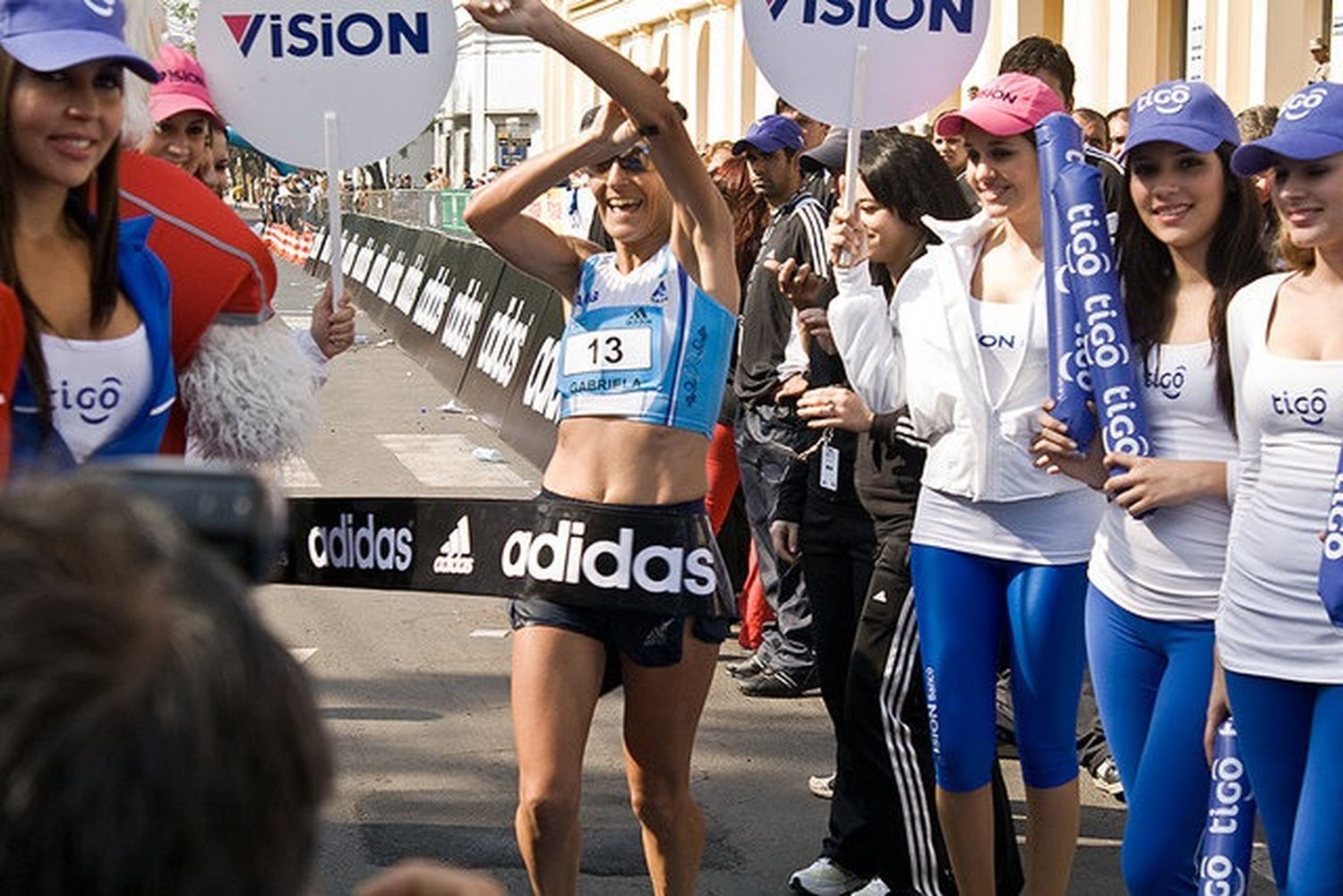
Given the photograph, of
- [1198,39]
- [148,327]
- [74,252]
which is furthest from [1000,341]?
[1198,39]

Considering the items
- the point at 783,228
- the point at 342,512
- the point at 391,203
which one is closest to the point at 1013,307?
the point at 342,512

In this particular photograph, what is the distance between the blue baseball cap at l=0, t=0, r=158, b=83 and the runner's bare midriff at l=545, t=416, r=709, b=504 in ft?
6.30

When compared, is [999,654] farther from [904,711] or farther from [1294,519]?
[1294,519]

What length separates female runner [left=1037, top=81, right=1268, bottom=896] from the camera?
438cm

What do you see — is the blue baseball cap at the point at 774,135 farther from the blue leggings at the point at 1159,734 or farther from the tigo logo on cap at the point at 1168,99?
the blue leggings at the point at 1159,734

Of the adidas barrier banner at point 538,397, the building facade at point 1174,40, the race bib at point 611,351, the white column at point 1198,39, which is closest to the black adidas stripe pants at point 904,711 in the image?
the race bib at point 611,351

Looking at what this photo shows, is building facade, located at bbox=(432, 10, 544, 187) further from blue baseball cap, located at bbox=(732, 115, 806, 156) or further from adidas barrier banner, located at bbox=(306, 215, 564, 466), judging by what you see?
blue baseball cap, located at bbox=(732, 115, 806, 156)

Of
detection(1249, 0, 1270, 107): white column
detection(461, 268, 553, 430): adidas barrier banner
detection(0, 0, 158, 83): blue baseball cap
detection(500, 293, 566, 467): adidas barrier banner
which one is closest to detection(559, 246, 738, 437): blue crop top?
detection(0, 0, 158, 83): blue baseball cap

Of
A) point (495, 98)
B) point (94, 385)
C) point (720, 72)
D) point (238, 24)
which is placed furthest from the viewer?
point (495, 98)

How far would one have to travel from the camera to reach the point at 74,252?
3.43 metres

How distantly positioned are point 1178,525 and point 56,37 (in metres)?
2.49

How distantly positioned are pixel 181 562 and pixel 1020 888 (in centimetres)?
485

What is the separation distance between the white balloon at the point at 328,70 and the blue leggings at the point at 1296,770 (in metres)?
2.30

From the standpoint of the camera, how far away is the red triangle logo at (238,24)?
16.1ft
